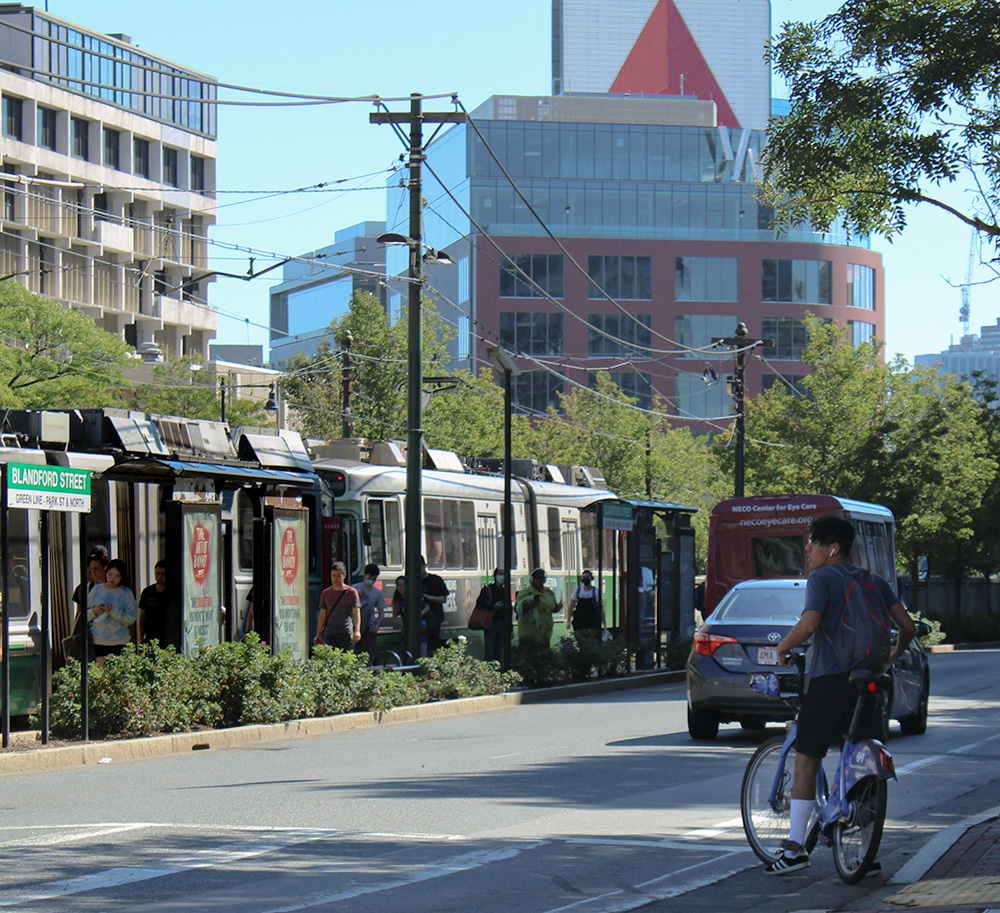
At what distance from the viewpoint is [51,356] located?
5028 cm

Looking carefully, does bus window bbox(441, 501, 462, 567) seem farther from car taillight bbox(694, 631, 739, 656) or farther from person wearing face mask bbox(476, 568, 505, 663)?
car taillight bbox(694, 631, 739, 656)

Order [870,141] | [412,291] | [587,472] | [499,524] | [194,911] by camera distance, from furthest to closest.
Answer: [587,472] < [499,524] < [412,291] < [870,141] < [194,911]

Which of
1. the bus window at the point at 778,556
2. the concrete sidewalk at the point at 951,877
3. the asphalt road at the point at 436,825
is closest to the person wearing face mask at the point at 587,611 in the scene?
the bus window at the point at 778,556

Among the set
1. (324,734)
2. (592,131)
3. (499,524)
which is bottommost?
(324,734)

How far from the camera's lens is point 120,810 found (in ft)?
35.3

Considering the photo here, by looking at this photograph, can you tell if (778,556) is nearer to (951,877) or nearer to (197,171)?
(951,877)

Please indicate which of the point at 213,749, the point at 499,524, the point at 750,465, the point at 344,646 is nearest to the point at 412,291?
the point at 344,646

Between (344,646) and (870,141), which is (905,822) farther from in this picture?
(344,646)

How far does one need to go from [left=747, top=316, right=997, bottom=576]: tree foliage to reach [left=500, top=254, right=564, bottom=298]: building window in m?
41.4

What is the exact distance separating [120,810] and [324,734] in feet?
22.0

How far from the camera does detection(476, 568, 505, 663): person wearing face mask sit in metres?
25.1

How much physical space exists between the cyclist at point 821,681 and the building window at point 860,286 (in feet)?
313

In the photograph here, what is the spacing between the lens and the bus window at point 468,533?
27453mm

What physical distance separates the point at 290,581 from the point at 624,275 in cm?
7850
